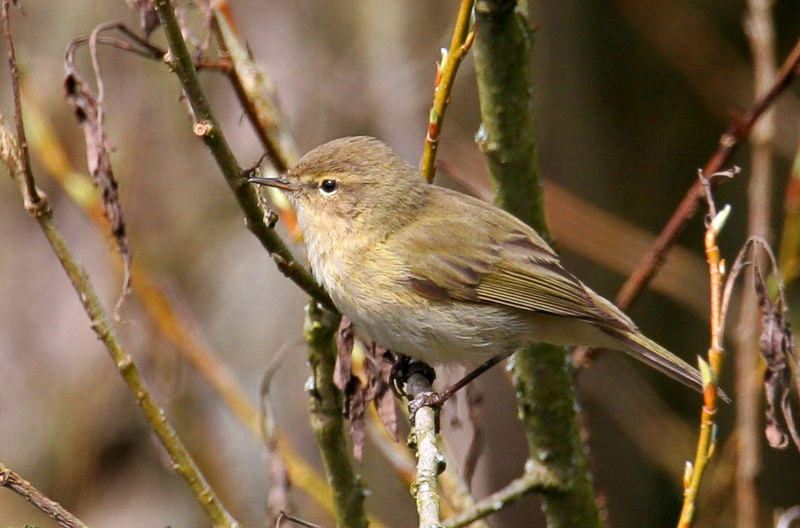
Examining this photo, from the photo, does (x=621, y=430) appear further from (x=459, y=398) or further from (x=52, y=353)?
(x=52, y=353)

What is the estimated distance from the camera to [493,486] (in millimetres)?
5566

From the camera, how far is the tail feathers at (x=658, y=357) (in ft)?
10.7

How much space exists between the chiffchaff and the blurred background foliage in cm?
176

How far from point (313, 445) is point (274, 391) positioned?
0.40 meters

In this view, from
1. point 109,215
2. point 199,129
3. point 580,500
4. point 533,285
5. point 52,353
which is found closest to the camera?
point 199,129

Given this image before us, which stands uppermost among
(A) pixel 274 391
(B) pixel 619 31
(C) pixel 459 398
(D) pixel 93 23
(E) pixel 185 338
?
(D) pixel 93 23

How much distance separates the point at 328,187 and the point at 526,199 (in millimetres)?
683

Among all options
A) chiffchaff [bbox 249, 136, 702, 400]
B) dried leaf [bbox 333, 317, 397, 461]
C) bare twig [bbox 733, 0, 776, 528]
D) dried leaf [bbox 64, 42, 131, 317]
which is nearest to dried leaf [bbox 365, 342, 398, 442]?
dried leaf [bbox 333, 317, 397, 461]

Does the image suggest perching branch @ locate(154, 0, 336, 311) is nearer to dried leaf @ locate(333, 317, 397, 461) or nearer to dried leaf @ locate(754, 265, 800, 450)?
dried leaf @ locate(333, 317, 397, 461)

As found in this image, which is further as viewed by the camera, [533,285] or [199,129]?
[533,285]

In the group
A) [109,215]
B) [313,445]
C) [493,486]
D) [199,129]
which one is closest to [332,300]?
[109,215]

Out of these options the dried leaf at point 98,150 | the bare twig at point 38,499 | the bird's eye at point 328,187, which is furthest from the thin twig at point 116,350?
the bird's eye at point 328,187

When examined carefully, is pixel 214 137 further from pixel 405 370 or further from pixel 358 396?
pixel 405 370

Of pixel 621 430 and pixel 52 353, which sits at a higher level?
pixel 52 353
